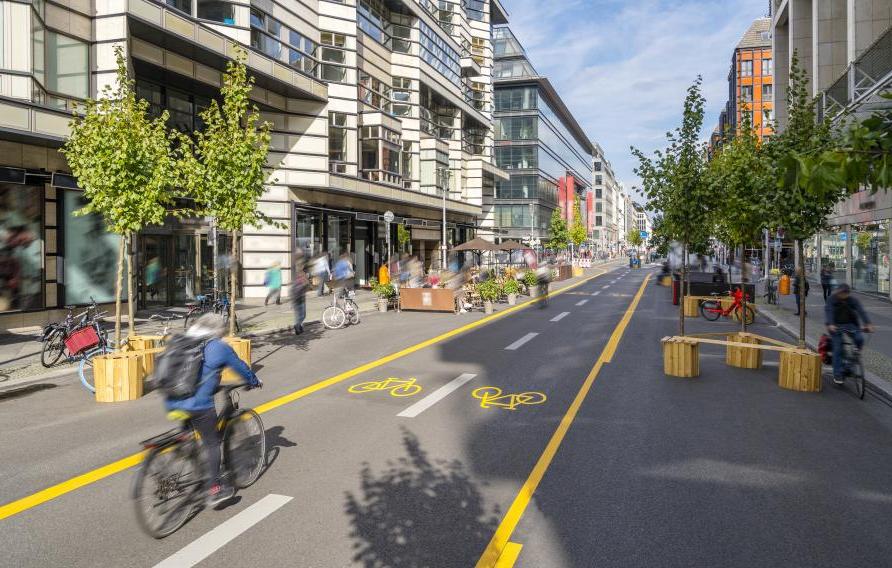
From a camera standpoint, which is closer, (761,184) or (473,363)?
(761,184)

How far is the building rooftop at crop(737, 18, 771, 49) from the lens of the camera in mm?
92700

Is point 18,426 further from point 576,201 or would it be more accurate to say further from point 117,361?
point 576,201

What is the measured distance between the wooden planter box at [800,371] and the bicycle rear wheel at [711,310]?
1073 cm

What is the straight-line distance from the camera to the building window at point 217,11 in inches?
917

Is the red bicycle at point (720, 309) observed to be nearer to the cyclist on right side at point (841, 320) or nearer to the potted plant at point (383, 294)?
the cyclist on right side at point (841, 320)

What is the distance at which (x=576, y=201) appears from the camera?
100625mm

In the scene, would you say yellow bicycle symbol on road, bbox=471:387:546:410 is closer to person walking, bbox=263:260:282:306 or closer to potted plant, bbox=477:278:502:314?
potted plant, bbox=477:278:502:314

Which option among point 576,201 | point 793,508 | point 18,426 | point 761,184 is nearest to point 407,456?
point 793,508

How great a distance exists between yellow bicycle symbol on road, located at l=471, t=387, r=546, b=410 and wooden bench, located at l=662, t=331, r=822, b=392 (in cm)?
297

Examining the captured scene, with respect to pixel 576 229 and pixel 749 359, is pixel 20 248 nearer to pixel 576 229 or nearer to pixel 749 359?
pixel 749 359

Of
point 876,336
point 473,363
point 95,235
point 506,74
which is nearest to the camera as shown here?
point 473,363

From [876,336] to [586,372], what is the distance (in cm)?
896

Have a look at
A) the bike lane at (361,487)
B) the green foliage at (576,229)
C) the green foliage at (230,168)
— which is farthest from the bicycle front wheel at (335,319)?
the green foliage at (576,229)

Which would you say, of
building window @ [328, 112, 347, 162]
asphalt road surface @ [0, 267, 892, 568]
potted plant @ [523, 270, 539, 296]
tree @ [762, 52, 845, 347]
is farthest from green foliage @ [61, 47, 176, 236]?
building window @ [328, 112, 347, 162]
